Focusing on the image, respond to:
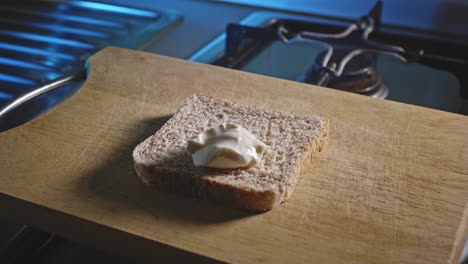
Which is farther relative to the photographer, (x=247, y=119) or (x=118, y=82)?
(x=118, y=82)

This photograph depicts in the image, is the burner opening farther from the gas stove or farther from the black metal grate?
the black metal grate

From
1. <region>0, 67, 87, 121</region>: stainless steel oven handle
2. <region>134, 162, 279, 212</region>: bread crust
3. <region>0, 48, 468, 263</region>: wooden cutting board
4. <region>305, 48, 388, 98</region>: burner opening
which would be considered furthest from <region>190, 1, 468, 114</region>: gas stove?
<region>134, 162, 279, 212</region>: bread crust

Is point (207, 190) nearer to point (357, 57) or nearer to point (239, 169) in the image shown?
point (239, 169)

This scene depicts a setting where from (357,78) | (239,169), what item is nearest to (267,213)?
(239,169)

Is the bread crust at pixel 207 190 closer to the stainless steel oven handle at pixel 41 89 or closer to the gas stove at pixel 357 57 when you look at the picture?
the stainless steel oven handle at pixel 41 89

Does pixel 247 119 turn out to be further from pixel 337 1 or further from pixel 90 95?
pixel 337 1

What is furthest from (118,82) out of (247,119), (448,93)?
(448,93)
